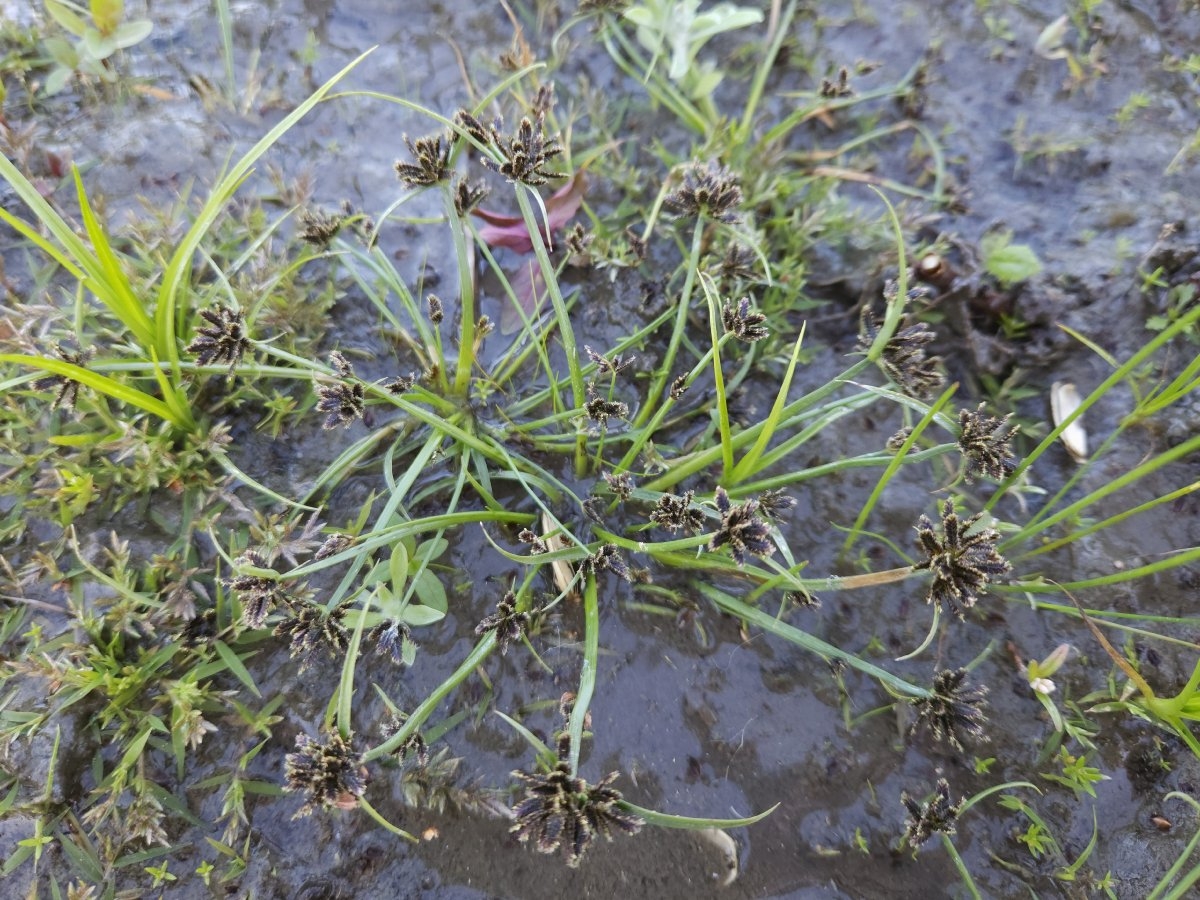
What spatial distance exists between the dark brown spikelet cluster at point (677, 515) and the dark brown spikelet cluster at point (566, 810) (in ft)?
2.23

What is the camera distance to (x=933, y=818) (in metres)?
1.97

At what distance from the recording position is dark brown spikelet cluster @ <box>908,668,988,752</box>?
1.97m

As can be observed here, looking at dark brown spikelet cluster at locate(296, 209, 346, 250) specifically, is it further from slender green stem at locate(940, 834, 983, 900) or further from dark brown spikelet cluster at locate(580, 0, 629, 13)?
slender green stem at locate(940, 834, 983, 900)

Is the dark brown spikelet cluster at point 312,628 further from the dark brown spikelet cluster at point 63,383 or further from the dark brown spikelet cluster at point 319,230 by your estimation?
the dark brown spikelet cluster at point 319,230

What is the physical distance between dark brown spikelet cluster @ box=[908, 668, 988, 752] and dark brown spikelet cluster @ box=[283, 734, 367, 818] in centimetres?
158

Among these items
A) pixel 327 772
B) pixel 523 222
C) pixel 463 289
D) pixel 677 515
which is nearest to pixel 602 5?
pixel 523 222

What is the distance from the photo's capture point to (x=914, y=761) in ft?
7.13

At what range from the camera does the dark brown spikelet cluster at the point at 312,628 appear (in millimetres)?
1862

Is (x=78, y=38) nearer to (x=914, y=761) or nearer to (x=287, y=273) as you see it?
(x=287, y=273)

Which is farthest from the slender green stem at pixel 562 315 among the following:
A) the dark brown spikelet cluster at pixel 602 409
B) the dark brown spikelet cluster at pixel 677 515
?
the dark brown spikelet cluster at pixel 677 515

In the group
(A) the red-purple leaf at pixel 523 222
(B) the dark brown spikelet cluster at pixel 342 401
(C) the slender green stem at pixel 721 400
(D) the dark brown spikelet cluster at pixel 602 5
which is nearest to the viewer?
(C) the slender green stem at pixel 721 400

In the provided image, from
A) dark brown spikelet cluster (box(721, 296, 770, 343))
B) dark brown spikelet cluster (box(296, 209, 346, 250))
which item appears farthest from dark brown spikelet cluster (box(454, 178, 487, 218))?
dark brown spikelet cluster (box(721, 296, 770, 343))

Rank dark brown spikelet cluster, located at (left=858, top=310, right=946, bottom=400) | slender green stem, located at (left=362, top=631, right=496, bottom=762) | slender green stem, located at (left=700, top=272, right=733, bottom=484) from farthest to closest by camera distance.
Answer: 1. dark brown spikelet cluster, located at (left=858, top=310, right=946, bottom=400)
2. slender green stem, located at (left=700, top=272, right=733, bottom=484)
3. slender green stem, located at (left=362, top=631, right=496, bottom=762)

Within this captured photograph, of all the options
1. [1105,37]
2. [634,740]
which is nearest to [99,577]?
[634,740]
